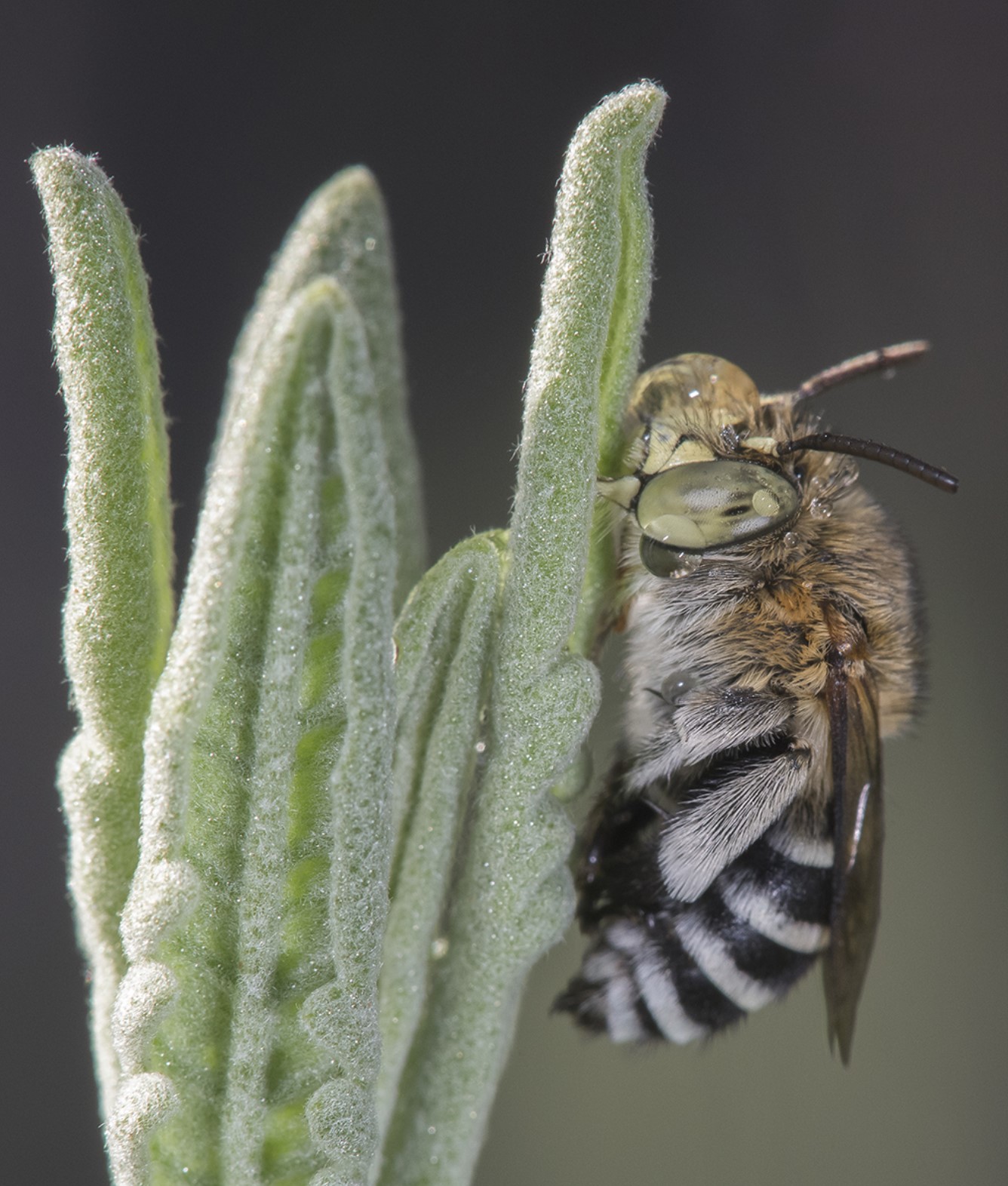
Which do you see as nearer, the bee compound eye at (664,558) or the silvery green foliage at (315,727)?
the silvery green foliage at (315,727)

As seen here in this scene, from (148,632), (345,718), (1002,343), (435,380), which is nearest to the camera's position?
(345,718)

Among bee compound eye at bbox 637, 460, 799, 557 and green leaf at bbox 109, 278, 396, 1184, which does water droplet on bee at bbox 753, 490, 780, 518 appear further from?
green leaf at bbox 109, 278, 396, 1184

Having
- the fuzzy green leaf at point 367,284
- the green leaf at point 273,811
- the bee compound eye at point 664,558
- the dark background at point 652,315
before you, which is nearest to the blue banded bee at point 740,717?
the bee compound eye at point 664,558

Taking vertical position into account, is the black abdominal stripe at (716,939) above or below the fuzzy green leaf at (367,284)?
below

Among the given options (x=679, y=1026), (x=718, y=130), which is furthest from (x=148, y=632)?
(x=718, y=130)

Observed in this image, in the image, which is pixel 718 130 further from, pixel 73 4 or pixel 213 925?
pixel 213 925

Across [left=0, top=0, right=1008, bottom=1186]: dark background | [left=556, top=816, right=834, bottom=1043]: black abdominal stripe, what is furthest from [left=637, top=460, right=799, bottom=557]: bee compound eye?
[left=0, top=0, right=1008, bottom=1186]: dark background

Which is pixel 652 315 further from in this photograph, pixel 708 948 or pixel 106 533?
pixel 106 533

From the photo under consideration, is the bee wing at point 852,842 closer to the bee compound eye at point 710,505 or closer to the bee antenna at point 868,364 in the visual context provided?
the bee compound eye at point 710,505

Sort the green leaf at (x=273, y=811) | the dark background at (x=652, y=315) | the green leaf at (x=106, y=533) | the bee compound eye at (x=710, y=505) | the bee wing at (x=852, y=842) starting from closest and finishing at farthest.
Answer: the green leaf at (x=273, y=811), the green leaf at (x=106, y=533), the bee compound eye at (x=710, y=505), the bee wing at (x=852, y=842), the dark background at (x=652, y=315)
